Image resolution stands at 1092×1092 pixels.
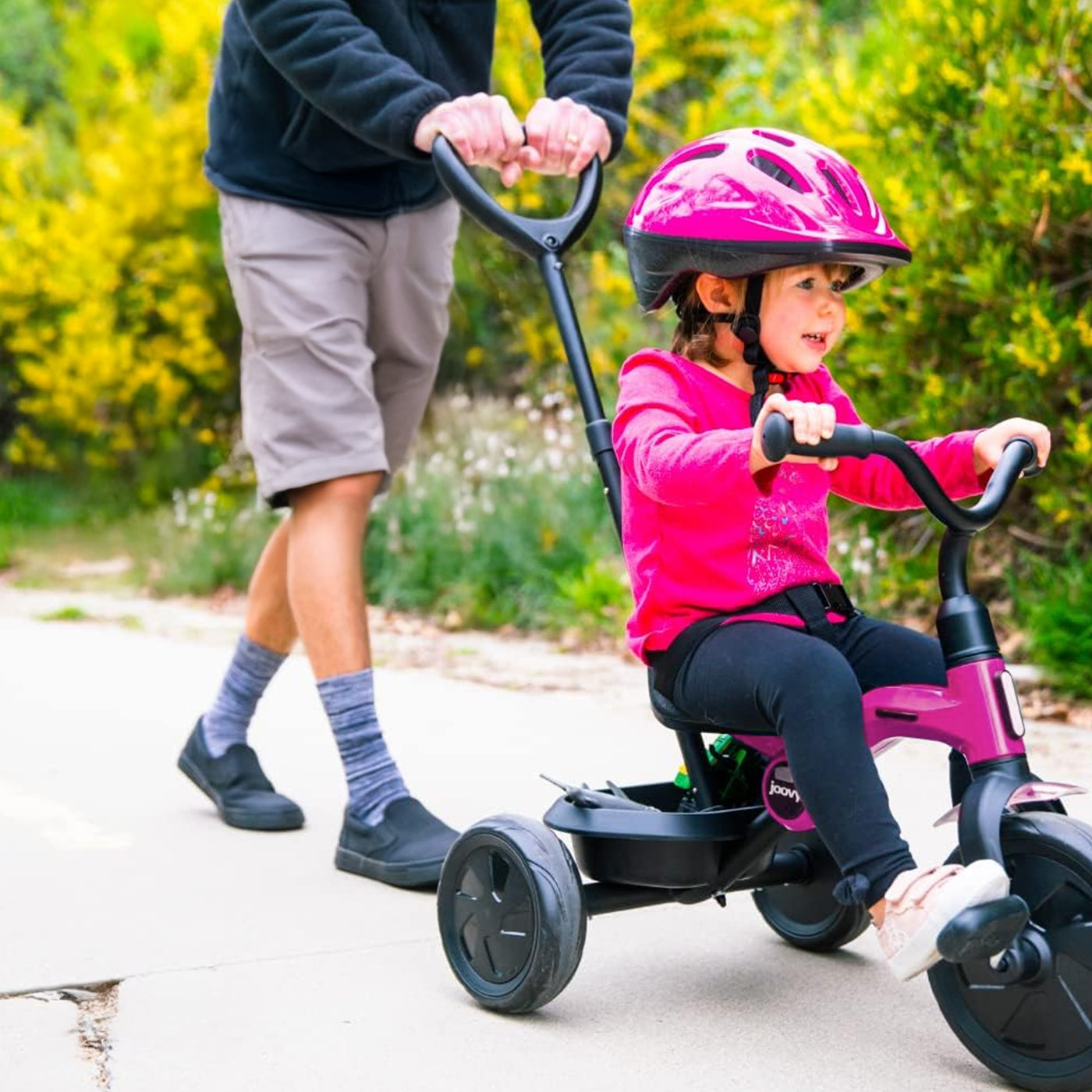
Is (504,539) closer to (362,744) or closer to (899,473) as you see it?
(362,744)

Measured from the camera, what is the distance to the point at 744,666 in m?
2.69

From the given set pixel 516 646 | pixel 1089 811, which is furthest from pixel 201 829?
pixel 516 646

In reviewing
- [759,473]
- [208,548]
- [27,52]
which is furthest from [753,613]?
[27,52]

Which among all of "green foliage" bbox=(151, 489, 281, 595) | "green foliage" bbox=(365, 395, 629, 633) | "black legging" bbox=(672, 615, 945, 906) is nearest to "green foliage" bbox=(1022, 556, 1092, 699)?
"green foliage" bbox=(365, 395, 629, 633)

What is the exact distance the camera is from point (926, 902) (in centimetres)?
239

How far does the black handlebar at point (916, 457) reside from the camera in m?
2.40

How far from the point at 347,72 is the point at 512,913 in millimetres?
1669

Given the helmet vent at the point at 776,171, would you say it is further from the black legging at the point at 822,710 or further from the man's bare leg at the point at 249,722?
the man's bare leg at the point at 249,722

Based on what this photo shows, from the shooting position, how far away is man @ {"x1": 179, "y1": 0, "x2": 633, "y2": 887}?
3521mm

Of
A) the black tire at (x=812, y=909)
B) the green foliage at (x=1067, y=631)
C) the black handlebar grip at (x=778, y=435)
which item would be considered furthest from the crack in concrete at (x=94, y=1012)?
the green foliage at (x=1067, y=631)

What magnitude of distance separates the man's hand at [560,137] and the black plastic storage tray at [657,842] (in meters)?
1.28

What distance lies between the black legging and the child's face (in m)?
0.45

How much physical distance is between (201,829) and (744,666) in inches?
73.9

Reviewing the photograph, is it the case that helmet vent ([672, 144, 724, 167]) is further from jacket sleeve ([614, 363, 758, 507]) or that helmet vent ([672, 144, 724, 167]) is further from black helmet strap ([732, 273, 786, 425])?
jacket sleeve ([614, 363, 758, 507])
